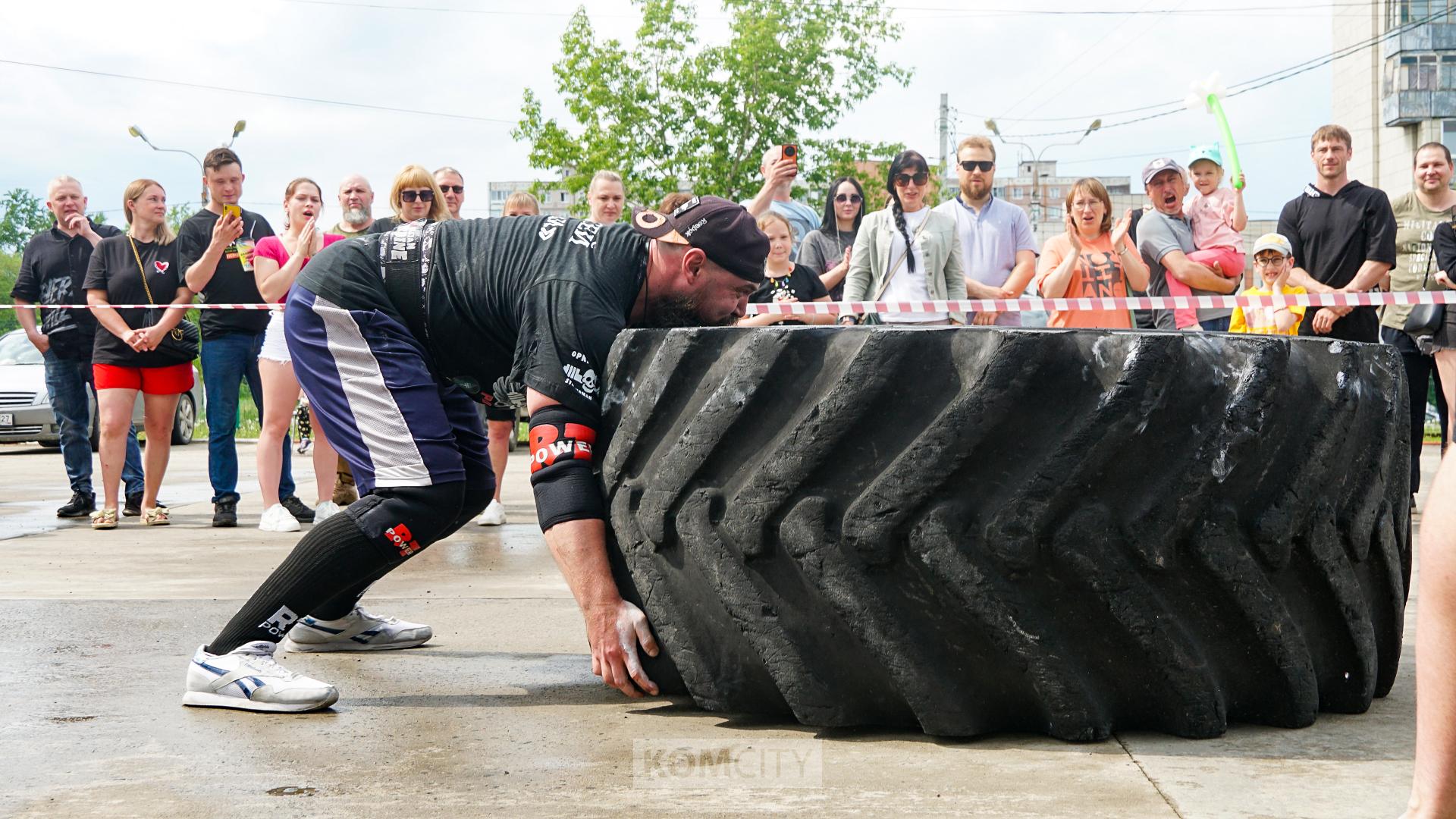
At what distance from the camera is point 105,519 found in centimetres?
687

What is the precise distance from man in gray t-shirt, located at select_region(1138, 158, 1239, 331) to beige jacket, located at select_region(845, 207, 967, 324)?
108cm

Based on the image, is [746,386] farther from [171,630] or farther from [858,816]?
[171,630]

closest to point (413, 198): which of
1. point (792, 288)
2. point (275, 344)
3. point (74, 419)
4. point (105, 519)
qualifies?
point (275, 344)

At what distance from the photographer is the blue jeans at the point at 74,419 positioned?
7.69m

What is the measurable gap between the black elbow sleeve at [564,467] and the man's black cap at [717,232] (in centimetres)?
51

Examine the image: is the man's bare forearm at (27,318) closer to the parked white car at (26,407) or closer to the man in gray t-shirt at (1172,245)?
the parked white car at (26,407)

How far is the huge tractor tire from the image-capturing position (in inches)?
97.2

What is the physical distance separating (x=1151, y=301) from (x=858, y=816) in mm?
4536

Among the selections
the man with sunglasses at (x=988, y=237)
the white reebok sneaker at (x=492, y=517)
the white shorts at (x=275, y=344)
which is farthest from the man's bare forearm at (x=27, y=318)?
the man with sunglasses at (x=988, y=237)

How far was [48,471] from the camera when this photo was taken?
37.2 feet

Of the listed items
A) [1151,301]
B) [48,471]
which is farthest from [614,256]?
[48,471]

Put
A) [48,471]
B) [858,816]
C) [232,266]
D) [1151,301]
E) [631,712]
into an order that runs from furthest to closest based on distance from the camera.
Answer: [48,471]
[232,266]
[1151,301]
[631,712]
[858,816]

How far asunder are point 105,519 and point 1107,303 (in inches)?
200

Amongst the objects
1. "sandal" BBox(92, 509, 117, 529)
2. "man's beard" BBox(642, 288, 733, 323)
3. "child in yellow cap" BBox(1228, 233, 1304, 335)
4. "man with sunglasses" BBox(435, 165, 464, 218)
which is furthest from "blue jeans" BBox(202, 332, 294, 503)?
"child in yellow cap" BBox(1228, 233, 1304, 335)
